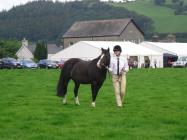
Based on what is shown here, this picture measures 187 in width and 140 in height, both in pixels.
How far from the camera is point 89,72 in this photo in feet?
57.6

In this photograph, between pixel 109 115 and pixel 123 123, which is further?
pixel 109 115

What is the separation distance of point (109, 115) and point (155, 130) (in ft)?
9.57

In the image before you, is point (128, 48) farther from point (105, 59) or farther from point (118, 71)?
point (105, 59)

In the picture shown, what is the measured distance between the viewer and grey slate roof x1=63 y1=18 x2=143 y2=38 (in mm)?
122125

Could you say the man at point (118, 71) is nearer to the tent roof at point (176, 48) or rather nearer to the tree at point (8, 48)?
the tent roof at point (176, 48)

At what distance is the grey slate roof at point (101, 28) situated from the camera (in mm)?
122125

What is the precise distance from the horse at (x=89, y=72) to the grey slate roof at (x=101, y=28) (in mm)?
102303

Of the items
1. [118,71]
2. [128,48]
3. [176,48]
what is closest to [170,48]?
[176,48]

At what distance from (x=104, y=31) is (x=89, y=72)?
105845 mm

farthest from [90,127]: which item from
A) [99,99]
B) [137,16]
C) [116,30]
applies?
[137,16]

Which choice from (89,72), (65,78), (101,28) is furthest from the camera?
(101,28)

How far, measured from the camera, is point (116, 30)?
122 meters

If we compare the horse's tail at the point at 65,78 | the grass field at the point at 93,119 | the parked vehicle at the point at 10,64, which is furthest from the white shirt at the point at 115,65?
the parked vehicle at the point at 10,64

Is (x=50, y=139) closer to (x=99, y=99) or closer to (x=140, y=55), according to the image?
(x=99, y=99)
